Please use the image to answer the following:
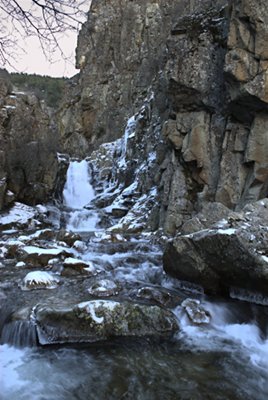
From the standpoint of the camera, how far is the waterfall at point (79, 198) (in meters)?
21.2

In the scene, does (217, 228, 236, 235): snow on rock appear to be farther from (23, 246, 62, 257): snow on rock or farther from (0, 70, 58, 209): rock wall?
(0, 70, 58, 209): rock wall

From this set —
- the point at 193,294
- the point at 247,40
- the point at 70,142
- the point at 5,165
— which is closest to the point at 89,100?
the point at 70,142

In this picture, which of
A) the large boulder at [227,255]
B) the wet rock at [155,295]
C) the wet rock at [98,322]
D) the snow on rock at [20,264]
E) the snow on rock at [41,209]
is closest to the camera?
the wet rock at [98,322]

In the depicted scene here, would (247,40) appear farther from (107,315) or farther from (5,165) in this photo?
(5,165)

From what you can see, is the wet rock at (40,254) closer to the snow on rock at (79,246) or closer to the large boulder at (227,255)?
the snow on rock at (79,246)

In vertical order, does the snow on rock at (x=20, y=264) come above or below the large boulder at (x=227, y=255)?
below

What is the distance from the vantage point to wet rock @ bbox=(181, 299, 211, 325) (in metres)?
7.13

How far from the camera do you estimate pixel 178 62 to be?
15.3 meters

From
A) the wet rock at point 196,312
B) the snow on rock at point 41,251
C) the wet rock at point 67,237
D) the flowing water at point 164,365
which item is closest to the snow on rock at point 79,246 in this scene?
the wet rock at point 67,237

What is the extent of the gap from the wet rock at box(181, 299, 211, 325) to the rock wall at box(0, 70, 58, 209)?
46.5 feet

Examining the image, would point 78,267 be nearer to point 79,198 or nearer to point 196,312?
point 196,312

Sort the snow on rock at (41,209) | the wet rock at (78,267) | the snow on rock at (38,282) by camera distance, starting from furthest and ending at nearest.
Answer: the snow on rock at (41,209) → the wet rock at (78,267) → the snow on rock at (38,282)

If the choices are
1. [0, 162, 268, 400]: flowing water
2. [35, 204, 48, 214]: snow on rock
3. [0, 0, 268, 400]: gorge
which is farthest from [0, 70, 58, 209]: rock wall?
[0, 162, 268, 400]: flowing water

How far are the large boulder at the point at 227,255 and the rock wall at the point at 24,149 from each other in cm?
1313
